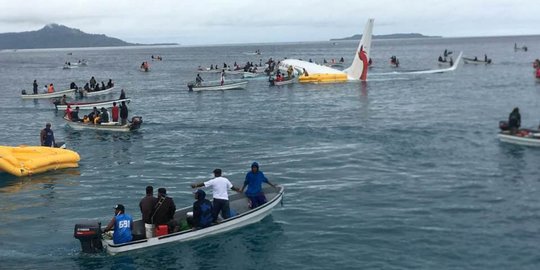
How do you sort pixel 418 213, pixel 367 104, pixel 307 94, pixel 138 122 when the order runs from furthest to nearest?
pixel 307 94 → pixel 367 104 → pixel 138 122 → pixel 418 213

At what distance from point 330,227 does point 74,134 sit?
27.6m

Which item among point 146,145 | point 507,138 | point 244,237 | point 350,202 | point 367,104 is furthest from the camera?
point 367,104

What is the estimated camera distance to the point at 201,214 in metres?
18.4

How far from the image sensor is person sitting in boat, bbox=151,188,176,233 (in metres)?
17.8

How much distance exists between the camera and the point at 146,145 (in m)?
37.1

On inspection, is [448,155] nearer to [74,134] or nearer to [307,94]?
[74,134]

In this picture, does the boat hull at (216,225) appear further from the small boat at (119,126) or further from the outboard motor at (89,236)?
the small boat at (119,126)

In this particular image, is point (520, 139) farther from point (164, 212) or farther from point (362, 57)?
point (362, 57)

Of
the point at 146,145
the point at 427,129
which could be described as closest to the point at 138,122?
the point at 146,145

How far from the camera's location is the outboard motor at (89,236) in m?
17.1

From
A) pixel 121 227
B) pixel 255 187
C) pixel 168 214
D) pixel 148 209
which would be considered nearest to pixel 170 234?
pixel 168 214

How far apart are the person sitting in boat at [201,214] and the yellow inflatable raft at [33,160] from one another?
14.1 m

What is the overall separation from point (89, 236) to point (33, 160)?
44.7 ft

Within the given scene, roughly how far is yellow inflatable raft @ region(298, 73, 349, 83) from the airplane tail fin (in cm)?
132
